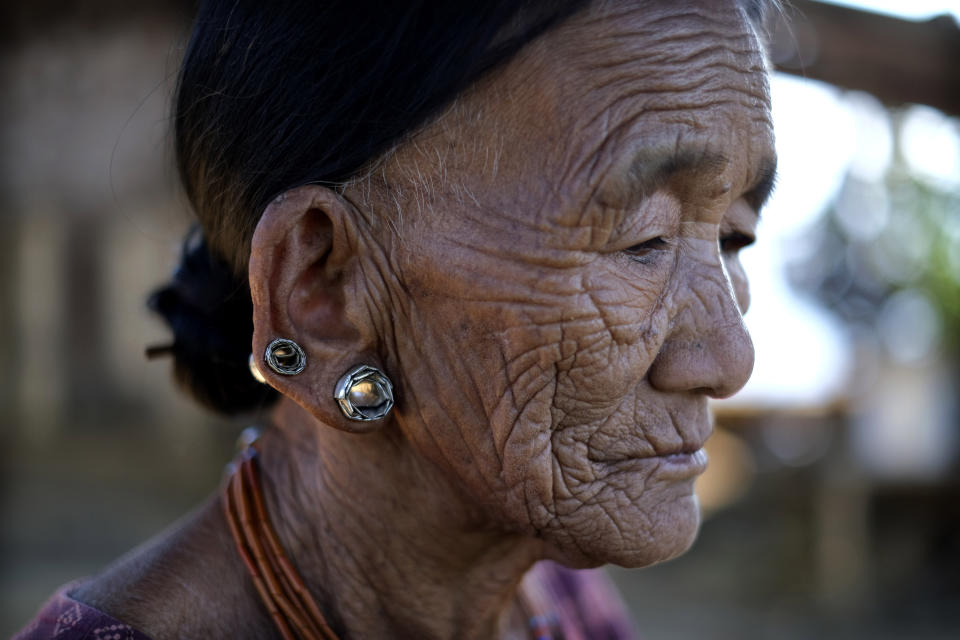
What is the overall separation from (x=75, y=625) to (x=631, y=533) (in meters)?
1.04

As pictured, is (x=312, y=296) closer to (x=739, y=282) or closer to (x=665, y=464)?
(x=665, y=464)

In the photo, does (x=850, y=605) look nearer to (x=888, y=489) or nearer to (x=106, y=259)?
(x=888, y=489)

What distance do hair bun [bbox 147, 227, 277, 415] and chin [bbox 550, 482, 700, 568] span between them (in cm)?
86

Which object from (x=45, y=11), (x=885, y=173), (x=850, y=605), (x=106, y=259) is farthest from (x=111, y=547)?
(x=885, y=173)

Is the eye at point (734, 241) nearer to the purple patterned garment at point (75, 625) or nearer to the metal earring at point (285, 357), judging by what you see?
the metal earring at point (285, 357)

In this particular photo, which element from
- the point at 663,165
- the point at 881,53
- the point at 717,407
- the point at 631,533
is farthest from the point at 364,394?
the point at 717,407

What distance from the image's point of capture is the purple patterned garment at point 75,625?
152cm

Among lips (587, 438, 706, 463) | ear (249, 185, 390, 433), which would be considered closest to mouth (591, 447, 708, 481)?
lips (587, 438, 706, 463)

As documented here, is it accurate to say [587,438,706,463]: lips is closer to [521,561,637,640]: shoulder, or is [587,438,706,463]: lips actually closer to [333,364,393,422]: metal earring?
[333,364,393,422]: metal earring

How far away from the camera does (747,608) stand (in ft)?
29.6

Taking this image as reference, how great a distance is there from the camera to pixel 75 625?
1550 mm

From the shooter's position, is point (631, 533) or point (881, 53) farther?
point (881, 53)

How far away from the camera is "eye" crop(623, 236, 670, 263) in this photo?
148cm

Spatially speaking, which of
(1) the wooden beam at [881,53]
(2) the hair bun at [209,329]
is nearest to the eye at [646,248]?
(2) the hair bun at [209,329]
